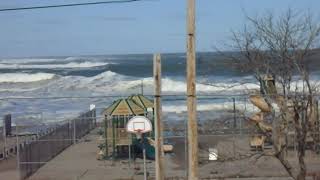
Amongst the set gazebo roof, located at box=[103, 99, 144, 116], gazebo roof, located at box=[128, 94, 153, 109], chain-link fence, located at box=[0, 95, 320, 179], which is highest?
gazebo roof, located at box=[128, 94, 153, 109]

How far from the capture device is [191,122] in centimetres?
1332

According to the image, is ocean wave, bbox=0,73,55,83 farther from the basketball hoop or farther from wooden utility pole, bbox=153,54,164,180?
wooden utility pole, bbox=153,54,164,180

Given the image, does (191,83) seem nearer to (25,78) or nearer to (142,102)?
(142,102)

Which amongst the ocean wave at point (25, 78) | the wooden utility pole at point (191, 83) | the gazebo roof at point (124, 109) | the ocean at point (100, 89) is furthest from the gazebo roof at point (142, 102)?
the ocean wave at point (25, 78)

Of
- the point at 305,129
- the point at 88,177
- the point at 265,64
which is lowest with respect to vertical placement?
the point at 88,177

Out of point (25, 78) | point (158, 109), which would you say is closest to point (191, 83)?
point (158, 109)

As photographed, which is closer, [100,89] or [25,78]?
[100,89]

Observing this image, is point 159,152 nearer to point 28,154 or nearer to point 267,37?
point 267,37

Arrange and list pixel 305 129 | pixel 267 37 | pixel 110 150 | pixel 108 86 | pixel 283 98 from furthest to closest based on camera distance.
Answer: pixel 108 86, pixel 110 150, pixel 267 37, pixel 283 98, pixel 305 129

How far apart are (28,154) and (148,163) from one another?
4.21m

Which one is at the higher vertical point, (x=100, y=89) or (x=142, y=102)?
(x=100, y=89)

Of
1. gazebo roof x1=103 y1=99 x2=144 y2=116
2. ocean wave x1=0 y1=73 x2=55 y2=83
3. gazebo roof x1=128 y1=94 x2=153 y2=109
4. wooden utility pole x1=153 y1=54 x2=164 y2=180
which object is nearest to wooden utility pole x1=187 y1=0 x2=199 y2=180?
wooden utility pole x1=153 y1=54 x2=164 y2=180

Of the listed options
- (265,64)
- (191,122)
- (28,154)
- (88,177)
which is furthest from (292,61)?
(28,154)

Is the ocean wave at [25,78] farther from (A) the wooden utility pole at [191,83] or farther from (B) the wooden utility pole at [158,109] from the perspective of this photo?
(A) the wooden utility pole at [191,83]
